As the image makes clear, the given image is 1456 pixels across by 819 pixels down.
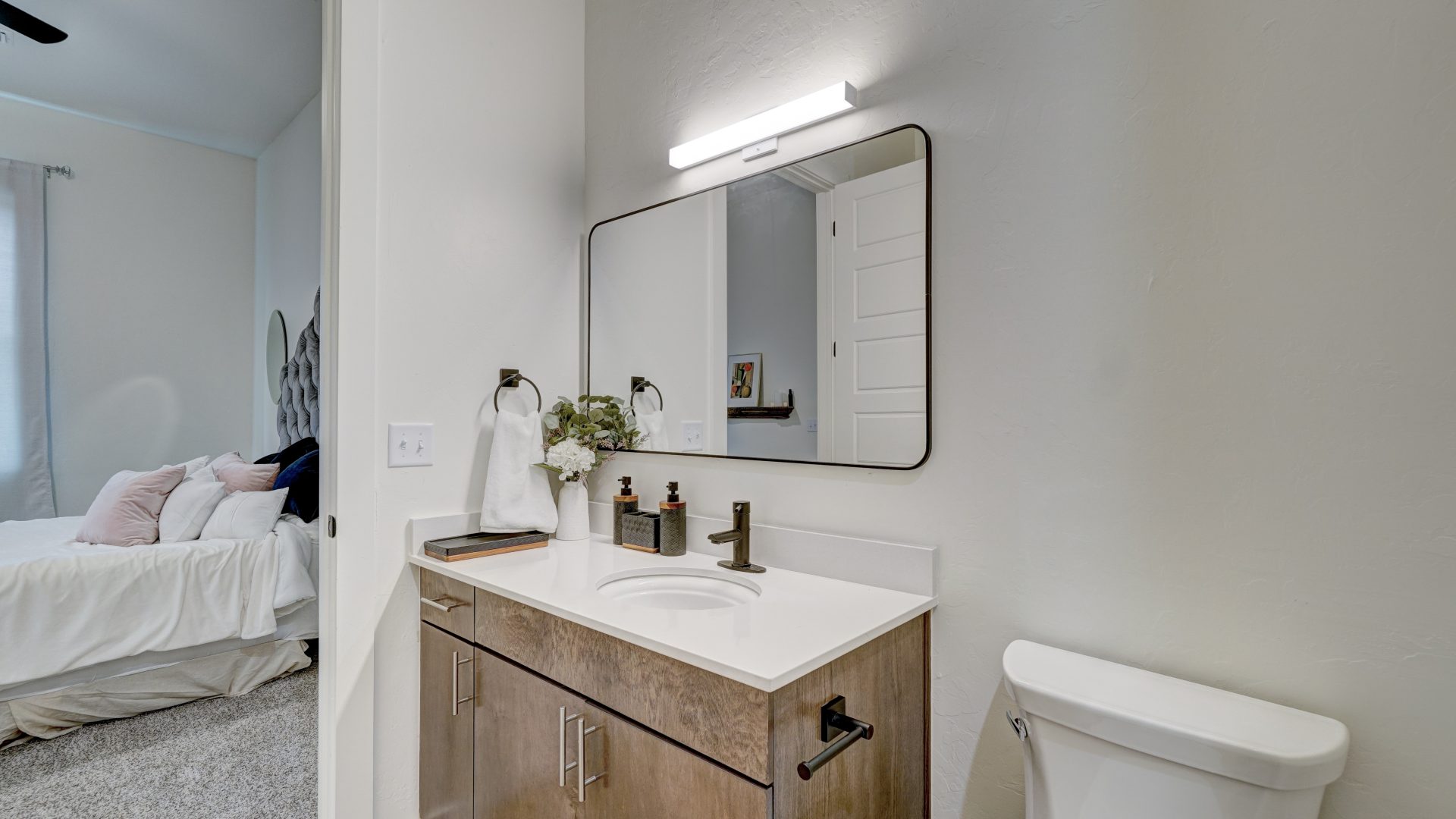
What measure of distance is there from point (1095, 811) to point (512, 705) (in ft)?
3.30

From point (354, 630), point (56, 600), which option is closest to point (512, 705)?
point (354, 630)

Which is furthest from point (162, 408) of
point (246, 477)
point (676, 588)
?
point (676, 588)

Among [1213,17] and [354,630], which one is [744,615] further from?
[1213,17]

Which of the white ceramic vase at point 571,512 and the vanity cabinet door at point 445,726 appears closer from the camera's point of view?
the vanity cabinet door at point 445,726

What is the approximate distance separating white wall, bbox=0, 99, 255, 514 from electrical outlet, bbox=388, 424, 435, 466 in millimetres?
3427

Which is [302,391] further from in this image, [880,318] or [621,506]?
[880,318]

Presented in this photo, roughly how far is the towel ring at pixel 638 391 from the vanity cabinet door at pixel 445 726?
728mm

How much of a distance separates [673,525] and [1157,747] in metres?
1.01

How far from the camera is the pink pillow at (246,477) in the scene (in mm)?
2830

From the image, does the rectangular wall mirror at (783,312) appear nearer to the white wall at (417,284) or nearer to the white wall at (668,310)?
the white wall at (668,310)

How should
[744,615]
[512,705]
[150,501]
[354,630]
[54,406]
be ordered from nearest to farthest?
[744,615], [512,705], [354,630], [150,501], [54,406]

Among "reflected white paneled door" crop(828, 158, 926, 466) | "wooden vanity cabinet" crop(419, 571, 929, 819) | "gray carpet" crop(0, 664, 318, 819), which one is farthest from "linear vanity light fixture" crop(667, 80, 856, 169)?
"gray carpet" crop(0, 664, 318, 819)

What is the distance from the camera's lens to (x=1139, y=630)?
1004mm

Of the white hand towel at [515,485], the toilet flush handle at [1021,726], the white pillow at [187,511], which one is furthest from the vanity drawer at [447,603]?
the white pillow at [187,511]
